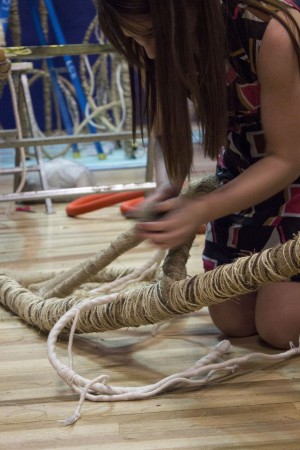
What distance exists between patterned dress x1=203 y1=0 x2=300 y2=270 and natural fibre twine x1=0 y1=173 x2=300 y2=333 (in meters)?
0.08

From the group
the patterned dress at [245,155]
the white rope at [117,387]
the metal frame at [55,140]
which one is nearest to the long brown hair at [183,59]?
the patterned dress at [245,155]

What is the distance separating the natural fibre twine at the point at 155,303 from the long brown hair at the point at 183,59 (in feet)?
0.52

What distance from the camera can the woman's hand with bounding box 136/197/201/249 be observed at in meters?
0.86

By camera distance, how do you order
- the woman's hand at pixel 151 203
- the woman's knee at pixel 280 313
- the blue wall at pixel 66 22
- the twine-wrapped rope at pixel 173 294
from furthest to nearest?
the blue wall at pixel 66 22, the woman's knee at pixel 280 313, the woman's hand at pixel 151 203, the twine-wrapped rope at pixel 173 294

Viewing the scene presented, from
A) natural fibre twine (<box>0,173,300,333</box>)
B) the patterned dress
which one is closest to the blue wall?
natural fibre twine (<box>0,173,300,333</box>)

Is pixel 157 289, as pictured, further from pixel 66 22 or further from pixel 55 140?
pixel 66 22

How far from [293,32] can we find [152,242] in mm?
323

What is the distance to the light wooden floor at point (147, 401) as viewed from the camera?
830mm

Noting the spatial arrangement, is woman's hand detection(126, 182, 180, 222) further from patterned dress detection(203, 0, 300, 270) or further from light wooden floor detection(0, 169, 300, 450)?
light wooden floor detection(0, 169, 300, 450)

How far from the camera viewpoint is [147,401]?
0.93m

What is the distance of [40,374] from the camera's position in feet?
3.44

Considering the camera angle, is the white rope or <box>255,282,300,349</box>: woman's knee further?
<box>255,282,300,349</box>: woman's knee

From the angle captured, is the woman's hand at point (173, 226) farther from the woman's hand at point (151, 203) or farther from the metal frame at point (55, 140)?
the metal frame at point (55, 140)

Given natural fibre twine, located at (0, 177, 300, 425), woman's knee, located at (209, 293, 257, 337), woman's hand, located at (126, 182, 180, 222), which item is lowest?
woman's knee, located at (209, 293, 257, 337)
